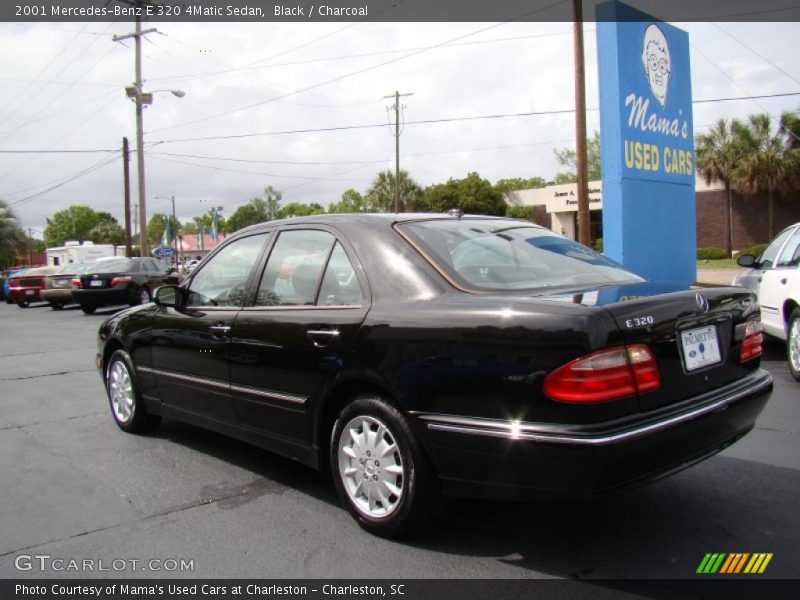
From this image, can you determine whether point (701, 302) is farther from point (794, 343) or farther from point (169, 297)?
point (794, 343)

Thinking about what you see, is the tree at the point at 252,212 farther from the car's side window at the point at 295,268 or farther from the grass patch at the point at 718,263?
the car's side window at the point at 295,268

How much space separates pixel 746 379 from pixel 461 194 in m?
56.4

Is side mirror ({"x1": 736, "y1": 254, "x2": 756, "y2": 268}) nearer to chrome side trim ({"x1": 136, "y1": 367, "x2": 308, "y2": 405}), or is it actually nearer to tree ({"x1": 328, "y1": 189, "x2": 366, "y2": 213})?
chrome side trim ({"x1": 136, "y1": 367, "x2": 308, "y2": 405})

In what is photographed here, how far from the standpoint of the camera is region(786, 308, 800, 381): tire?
6652 mm

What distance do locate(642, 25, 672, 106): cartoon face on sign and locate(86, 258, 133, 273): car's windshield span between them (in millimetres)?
13874

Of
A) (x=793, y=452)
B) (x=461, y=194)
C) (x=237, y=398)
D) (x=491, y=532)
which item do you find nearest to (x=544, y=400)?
(x=491, y=532)

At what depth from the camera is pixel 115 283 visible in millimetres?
17953

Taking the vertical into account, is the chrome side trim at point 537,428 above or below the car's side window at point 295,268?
below

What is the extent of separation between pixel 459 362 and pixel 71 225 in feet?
428

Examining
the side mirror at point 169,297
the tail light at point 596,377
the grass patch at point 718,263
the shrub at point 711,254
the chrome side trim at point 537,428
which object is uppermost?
the shrub at point 711,254

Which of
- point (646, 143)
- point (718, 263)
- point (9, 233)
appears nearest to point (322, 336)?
point (646, 143)

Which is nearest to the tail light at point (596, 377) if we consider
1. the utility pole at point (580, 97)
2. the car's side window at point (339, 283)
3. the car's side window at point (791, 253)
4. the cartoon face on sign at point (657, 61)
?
the car's side window at point (339, 283)

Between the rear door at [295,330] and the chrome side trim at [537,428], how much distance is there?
66cm

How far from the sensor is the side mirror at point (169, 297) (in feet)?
15.5
